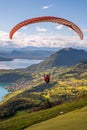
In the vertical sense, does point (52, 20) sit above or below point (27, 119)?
above

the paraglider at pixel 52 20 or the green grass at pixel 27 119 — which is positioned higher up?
the paraglider at pixel 52 20

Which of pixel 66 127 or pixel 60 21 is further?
pixel 66 127

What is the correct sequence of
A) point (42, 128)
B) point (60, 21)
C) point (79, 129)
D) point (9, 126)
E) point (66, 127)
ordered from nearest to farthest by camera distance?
point (60, 21) < point (79, 129) < point (66, 127) < point (42, 128) < point (9, 126)

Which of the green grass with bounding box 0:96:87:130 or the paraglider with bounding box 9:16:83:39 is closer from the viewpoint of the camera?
the paraglider with bounding box 9:16:83:39

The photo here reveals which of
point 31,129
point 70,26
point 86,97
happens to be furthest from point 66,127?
point 86,97

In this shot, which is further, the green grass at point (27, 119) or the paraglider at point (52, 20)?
the green grass at point (27, 119)

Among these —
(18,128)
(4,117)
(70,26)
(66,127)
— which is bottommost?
(4,117)

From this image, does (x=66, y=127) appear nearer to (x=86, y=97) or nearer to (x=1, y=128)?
(x=1, y=128)

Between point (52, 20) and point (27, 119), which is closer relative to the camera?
point (52, 20)

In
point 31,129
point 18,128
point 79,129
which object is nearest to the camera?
point 79,129

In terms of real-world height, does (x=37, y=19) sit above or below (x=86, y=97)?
above

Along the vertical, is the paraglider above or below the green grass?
above
